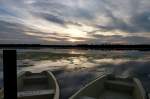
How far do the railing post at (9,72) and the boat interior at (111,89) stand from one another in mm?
4299

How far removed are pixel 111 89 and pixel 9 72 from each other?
6.92 m

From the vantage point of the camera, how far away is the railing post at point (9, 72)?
265 cm

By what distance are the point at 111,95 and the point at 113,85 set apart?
33.5 inches

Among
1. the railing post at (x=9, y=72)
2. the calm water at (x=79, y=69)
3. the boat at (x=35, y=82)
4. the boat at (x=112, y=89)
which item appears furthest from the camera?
the calm water at (x=79, y=69)

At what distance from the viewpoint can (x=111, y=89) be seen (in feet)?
28.1

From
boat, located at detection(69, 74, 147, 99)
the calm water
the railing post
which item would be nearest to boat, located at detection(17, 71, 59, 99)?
the calm water

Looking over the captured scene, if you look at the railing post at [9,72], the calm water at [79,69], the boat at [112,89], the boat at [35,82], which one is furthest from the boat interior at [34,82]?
the railing post at [9,72]

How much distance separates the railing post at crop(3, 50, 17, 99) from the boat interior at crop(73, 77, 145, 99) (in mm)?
4299

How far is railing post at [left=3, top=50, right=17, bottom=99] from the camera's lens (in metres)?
2.65

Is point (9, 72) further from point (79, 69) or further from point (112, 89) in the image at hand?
point (79, 69)

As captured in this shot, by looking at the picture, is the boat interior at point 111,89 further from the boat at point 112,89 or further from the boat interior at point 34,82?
the boat interior at point 34,82

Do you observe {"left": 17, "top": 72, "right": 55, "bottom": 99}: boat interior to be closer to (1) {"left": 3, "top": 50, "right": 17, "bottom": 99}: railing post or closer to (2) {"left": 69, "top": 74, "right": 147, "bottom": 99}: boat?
(2) {"left": 69, "top": 74, "right": 147, "bottom": 99}: boat

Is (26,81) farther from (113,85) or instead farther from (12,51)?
(12,51)

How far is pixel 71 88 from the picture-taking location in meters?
11.8
